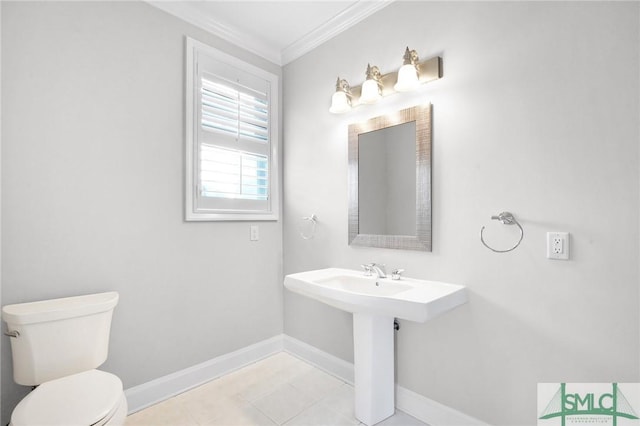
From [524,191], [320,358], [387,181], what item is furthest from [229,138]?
[524,191]

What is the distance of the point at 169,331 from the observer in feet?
6.68

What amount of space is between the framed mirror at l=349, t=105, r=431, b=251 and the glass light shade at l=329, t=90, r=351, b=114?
5.0 inches

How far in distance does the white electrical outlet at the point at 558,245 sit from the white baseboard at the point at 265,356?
0.90 m

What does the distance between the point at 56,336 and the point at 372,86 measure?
2.06 m

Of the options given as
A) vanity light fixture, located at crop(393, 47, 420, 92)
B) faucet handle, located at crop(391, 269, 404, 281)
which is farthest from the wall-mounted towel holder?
vanity light fixture, located at crop(393, 47, 420, 92)

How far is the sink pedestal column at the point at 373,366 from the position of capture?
1.69 meters

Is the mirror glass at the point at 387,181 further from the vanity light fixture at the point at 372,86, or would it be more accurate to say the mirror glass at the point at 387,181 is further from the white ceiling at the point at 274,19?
the white ceiling at the point at 274,19

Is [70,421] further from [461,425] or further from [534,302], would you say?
[534,302]

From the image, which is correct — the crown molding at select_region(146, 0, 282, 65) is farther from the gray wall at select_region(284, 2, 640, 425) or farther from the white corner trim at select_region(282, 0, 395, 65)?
the gray wall at select_region(284, 2, 640, 425)

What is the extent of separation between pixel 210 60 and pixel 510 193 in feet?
6.76

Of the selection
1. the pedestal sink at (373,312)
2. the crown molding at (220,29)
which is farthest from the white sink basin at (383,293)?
the crown molding at (220,29)

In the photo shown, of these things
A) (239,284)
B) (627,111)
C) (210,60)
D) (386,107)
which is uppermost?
(210,60)

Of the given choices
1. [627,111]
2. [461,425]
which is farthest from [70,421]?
[627,111]

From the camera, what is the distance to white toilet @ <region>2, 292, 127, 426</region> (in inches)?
46.5
